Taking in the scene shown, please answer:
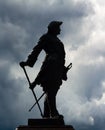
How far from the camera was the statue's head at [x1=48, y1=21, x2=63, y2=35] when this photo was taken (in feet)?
53.0

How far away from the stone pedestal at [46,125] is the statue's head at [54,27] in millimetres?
2982

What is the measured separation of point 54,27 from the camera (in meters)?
16.2

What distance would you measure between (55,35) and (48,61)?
1046 millimetres

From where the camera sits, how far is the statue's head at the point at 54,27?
16156mm

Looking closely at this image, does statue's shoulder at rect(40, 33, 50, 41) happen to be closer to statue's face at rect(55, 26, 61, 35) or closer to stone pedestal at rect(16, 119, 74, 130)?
statue's face at rect(55, 26, 61, 35)

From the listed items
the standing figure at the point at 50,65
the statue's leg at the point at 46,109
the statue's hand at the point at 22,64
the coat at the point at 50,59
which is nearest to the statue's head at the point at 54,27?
the standing figure at the point at 50,65

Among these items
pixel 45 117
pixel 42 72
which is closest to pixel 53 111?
pixel 45 117

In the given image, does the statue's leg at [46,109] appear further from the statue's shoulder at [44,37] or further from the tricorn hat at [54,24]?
the tricorn hat at [54,24]

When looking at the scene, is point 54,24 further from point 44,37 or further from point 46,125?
point 46,125

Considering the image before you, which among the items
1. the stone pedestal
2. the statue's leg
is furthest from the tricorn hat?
the stone pedestal

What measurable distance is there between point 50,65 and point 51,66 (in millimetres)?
44

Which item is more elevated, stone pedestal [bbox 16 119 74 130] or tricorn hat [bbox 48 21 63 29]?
tricorn hat [bbox 48 21 63 29]

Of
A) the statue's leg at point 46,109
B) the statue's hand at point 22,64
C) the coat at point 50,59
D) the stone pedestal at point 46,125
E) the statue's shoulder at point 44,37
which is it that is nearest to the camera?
the stone pedestal at point 46,125

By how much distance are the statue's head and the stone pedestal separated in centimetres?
298
